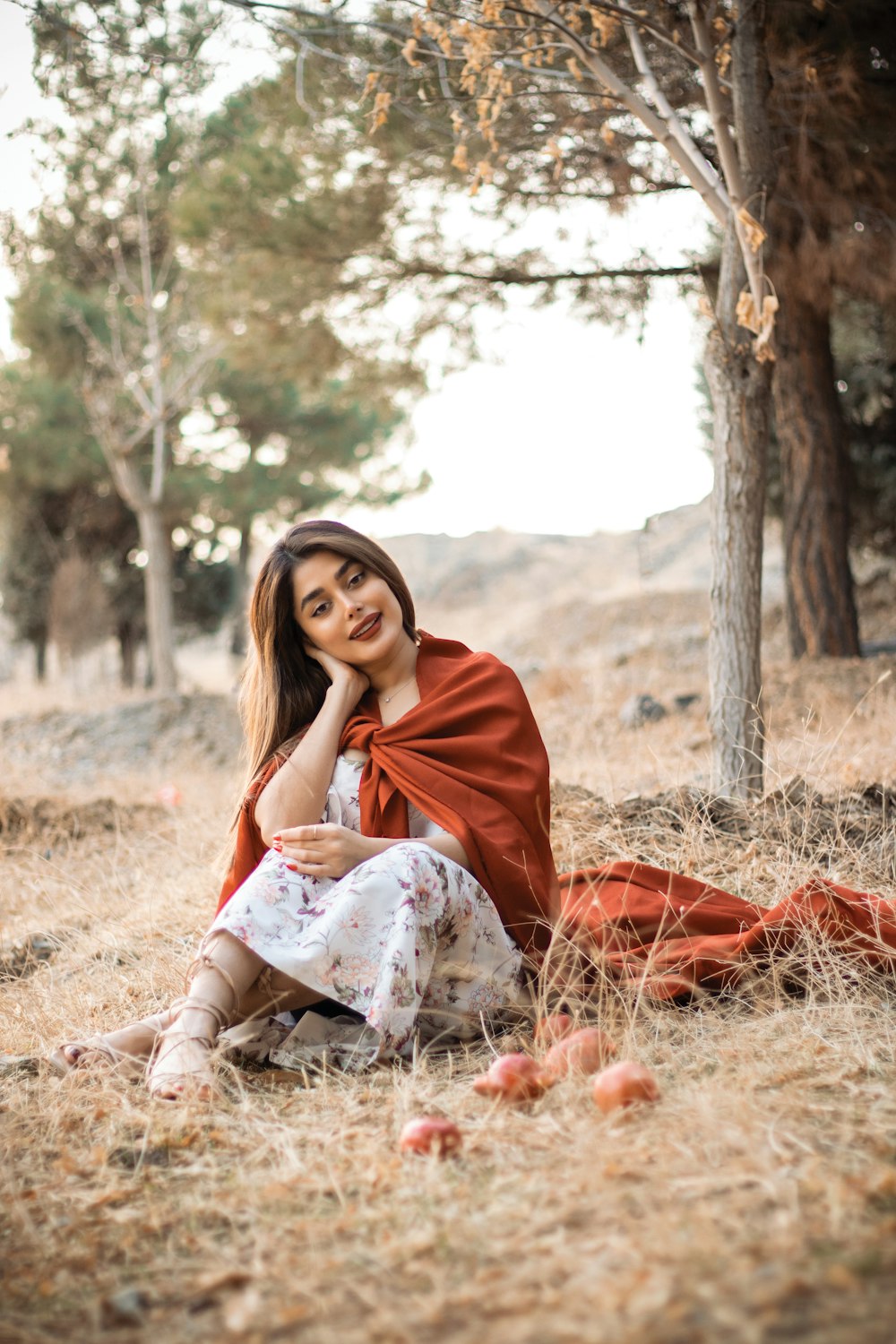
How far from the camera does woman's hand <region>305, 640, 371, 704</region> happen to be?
2883mm

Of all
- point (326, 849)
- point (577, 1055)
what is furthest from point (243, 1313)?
point (326, 849)

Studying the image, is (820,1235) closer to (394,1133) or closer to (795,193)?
(394,1133)

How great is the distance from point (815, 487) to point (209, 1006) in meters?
6.65

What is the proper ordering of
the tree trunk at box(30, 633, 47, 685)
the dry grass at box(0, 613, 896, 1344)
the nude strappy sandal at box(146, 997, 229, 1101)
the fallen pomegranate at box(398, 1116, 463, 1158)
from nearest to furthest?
the dry grass at box(0, 613, 896, 1344), the fallen pomegranate at box(398, 1116, 463, 1158), the nude strappy sandal at box(146, 997, 229, 1101), the tree trunk at box(30, 633, 47, 685)

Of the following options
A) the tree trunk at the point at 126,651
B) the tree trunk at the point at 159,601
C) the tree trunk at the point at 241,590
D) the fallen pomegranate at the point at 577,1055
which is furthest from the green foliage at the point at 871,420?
the tree trunk at the point at 126,651

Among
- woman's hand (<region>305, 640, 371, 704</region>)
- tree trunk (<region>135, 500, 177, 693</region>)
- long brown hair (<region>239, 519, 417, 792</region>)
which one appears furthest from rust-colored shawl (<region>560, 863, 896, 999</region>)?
tree trunk (<region>135, 500, 177, 693</region>)

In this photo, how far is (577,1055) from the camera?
2.11 meters

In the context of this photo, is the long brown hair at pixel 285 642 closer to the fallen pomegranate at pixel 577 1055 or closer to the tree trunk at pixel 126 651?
the fallen pomegranate at pixel 577 1055

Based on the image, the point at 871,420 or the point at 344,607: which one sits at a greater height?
the point at 871,420

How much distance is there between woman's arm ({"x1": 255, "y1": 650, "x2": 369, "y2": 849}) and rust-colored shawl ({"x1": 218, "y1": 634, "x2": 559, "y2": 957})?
70mm

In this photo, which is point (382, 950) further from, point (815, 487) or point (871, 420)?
point (871, 420)

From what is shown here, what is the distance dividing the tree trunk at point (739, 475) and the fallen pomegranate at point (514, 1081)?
2.14 meters

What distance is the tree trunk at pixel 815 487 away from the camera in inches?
305

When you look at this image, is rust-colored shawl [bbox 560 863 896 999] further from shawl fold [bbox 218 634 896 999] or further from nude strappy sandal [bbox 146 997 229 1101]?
nude strappy sandal [bbox 146 997 229 1101]
